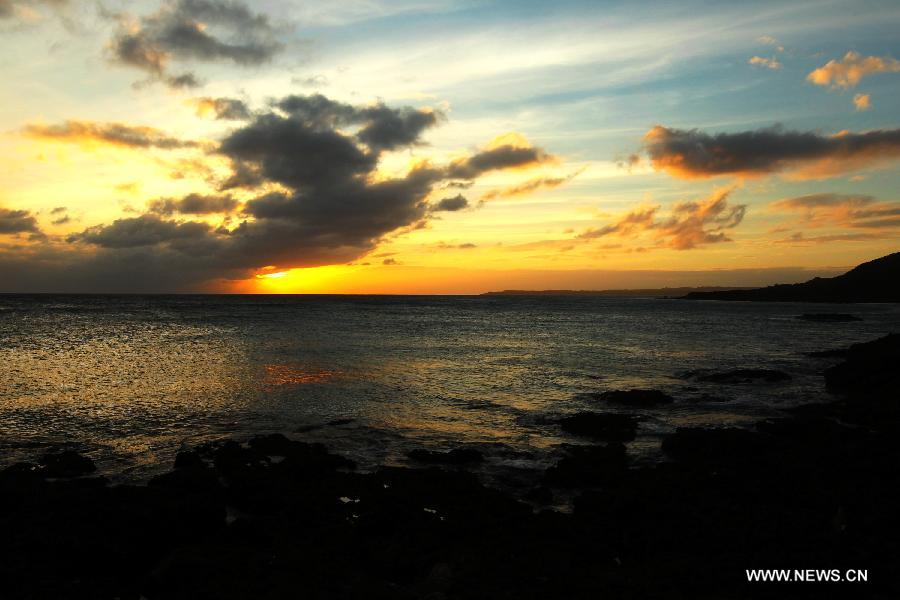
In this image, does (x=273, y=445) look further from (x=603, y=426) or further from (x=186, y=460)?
(x=603, y=426)

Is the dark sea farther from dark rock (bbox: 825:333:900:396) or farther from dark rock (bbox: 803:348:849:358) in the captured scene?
dark rock (bbox: 803:348:849:358)

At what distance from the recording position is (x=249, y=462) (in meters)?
21.6

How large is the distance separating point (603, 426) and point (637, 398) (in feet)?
27.6

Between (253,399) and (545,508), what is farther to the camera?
(253,399)

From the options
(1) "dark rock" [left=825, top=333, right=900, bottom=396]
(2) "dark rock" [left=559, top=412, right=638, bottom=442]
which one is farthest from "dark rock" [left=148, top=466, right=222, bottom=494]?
(1) "dark rock" [left=825, top=333, right=900, bottom=396]

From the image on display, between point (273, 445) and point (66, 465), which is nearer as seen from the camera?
point (66, 465)

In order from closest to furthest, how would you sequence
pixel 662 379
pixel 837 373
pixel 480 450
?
pixel 480 450, pixel 837 373, pixel 662 379

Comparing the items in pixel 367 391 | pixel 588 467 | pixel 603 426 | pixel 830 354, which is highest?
pixel 588 467

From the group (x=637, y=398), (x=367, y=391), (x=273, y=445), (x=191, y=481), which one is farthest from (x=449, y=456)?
(x=367, y=391)

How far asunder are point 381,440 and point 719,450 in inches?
592

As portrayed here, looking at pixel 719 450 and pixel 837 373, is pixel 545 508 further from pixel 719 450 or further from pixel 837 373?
pixel 837 373

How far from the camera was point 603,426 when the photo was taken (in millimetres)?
27391

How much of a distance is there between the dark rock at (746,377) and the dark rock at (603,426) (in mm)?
16852

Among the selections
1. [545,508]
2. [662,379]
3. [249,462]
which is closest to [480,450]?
[545,508]
